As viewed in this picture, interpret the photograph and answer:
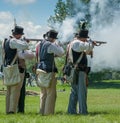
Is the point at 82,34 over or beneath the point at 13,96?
over

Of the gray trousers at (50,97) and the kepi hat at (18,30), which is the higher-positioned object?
the kepi hat at (18,30)

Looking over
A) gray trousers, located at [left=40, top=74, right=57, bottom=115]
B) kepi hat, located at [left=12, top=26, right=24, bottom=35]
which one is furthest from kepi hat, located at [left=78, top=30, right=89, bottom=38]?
kepi hat, located at [left=12, top=26, right=24, bottom=35]

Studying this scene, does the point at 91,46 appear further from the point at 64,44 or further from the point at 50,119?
the point at 50,119

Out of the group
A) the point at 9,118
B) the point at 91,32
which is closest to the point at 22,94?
the point at 9,118

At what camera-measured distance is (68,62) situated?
1099 centimetres

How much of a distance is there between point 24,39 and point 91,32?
22.0 meters

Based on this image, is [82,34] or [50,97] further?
[82,34]

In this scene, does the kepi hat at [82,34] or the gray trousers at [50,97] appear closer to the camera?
the gray trousers at [50,97]

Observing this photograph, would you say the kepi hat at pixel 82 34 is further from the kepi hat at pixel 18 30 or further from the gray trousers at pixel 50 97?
the kepi hat at pixel 18 30

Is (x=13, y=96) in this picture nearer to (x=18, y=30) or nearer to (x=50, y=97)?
(x=50, y=97)

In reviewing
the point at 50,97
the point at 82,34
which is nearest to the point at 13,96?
the point at 50,97

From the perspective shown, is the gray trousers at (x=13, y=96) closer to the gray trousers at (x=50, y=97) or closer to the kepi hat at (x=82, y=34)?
the gray trousers at (x=50, y=97)

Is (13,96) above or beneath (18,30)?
beneath

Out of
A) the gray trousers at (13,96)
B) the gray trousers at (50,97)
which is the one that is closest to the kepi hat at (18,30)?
the gray trousers at (13,96)
